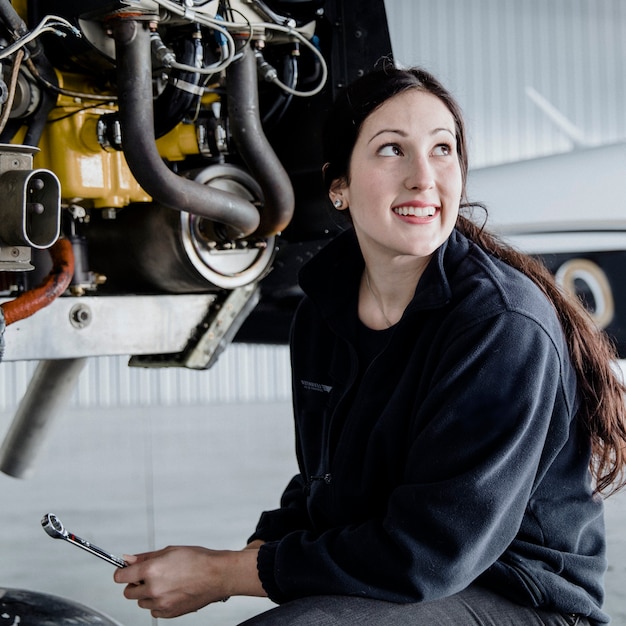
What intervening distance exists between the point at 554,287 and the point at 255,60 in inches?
33.0

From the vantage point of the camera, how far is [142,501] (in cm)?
338

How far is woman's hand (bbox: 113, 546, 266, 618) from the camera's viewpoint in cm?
128

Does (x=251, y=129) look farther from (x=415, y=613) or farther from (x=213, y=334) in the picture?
(x=415, y=613)

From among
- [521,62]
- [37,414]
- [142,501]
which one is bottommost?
[142,501]

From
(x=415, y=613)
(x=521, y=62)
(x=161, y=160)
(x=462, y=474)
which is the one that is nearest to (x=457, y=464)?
(x=462, y=474)

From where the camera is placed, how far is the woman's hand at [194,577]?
1283mm

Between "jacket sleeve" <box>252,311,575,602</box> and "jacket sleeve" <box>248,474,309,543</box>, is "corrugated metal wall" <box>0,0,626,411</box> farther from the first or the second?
"jacket sleeve" <box>252,311,575,602</box>

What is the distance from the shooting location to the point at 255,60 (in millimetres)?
1874

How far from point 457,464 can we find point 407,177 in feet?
1.34

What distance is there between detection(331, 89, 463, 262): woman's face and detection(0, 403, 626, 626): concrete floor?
1.13 meters

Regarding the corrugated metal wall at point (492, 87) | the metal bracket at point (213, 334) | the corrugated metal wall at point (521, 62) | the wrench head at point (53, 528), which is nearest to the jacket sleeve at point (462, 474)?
the wrench head at point (53, 528)

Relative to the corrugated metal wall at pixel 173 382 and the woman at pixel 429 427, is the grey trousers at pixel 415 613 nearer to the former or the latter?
the woman at pixel 429 427

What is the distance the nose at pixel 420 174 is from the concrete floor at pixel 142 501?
120 centimetres

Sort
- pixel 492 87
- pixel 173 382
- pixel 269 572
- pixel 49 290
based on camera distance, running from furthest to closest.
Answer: pixel 492 87 → pixel 173 382 → pixel 49 290 → pixel 269 572
